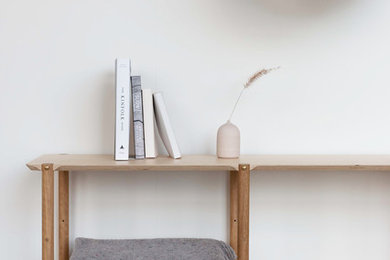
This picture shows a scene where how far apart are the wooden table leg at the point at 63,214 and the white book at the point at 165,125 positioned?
1.20 ft

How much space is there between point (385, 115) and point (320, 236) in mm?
483

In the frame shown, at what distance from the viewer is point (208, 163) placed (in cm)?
129

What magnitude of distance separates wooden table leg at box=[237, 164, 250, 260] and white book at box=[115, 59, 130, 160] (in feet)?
1.16

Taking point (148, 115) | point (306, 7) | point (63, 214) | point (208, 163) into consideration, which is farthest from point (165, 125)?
point (306, 7)

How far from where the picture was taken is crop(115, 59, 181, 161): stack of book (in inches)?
52.5

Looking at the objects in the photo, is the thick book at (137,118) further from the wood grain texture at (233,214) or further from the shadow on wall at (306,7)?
the shadow on wall at (306,7)

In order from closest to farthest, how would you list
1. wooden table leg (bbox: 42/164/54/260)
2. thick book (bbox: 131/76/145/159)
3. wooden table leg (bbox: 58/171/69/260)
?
wooden table leg (bbox: 42/164/54/260), thick book (bbox: 131/76/145/159), wooden table leg (bbox: 58/171/69/260)

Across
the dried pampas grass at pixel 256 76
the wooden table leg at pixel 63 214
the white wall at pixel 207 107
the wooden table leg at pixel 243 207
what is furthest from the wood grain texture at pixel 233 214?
the wooden table leg at pixel 63 214

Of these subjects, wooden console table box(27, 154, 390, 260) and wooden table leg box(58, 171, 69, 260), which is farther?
wooden table leg box(58, 171, 69, 260)

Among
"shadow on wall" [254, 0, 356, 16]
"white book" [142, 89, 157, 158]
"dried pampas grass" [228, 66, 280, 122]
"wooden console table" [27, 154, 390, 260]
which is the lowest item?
"wooden console table" [27, 154, 390, 260]

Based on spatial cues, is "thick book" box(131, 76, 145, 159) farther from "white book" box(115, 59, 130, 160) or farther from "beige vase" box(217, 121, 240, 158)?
"beige vase" box(217, 121, 240, 158)

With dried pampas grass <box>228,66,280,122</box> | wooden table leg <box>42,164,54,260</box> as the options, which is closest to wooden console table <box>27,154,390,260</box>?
wooden table leg <box>42,164,54,260</box>

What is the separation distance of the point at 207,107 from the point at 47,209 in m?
0.61

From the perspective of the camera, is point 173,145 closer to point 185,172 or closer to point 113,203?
point 185,172
